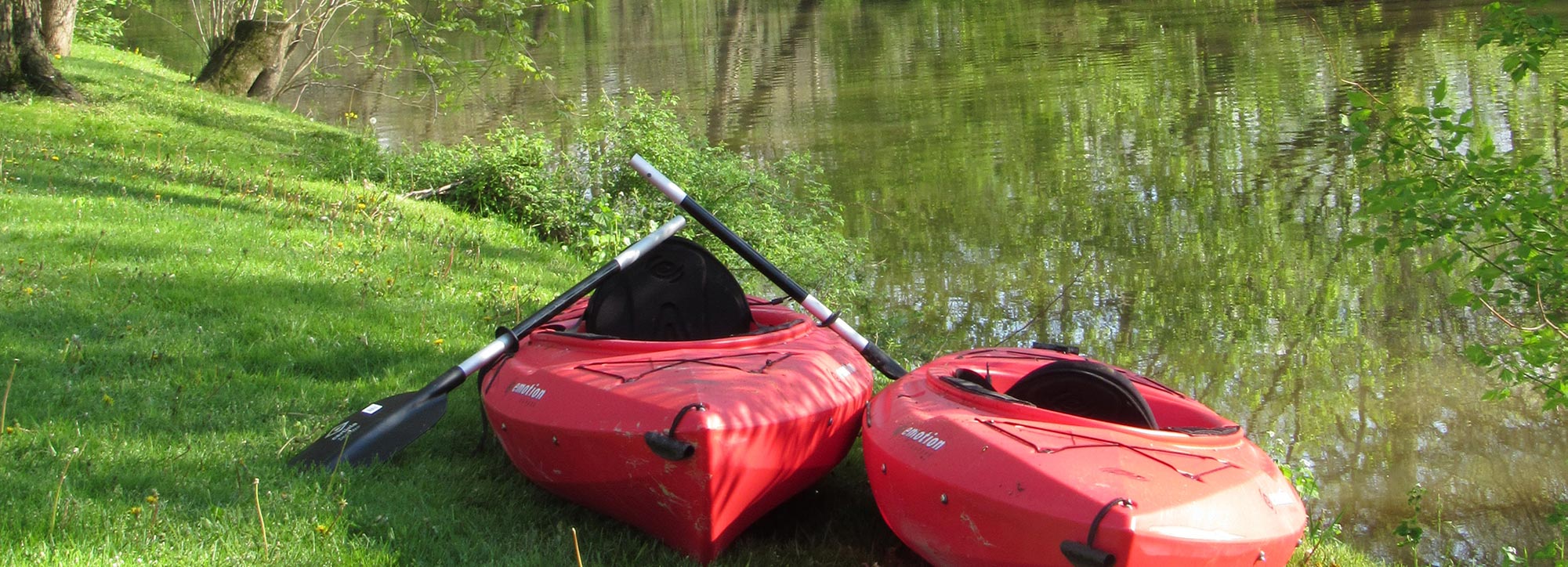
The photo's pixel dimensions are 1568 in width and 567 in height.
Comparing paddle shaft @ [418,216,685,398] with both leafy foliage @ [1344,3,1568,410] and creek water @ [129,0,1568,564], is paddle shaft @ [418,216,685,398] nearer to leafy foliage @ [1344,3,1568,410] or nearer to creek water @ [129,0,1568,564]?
creek water @ [129,0,1568,564]

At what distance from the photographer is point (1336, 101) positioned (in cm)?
1597

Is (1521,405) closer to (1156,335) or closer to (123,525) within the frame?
(1156,335)

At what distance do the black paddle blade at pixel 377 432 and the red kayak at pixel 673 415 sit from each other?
26cm

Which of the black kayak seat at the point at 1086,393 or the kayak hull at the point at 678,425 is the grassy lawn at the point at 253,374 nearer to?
the kayak hull at the point at 678,425

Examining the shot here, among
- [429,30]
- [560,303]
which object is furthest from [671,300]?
[429,30]

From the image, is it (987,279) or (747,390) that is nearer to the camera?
(747,390)

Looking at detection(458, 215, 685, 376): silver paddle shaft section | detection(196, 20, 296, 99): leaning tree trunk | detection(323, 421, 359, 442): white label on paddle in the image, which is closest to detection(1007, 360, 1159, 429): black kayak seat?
detection(458, 215, 685, 376): silver paddle shaft section

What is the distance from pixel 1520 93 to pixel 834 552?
14519 mm

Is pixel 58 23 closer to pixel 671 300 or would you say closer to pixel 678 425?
pixel 671 300

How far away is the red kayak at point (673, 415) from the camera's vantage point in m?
3.90

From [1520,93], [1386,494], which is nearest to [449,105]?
[1386,494]

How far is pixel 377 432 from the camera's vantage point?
14.7ft

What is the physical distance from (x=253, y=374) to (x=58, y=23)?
12582 millimetres

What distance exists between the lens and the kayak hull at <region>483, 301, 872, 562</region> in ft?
12.8
